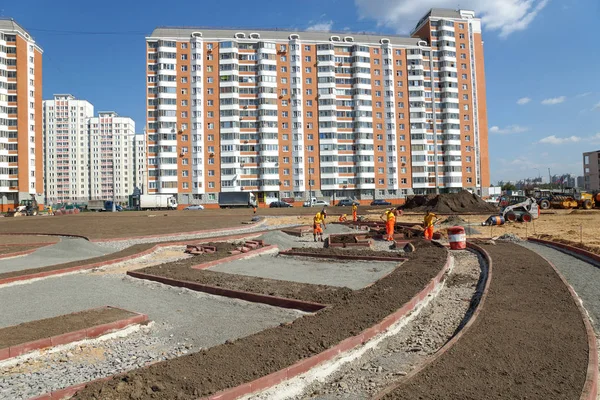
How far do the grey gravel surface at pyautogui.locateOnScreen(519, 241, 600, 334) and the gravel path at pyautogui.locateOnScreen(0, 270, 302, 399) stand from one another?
18.1 feet

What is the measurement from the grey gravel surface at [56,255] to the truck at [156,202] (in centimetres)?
5004

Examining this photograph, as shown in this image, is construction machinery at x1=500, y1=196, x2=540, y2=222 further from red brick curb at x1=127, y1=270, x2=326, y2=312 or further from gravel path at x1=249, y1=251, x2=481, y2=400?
red brick curb at x1=127, y1=270, x2=326, y2=312

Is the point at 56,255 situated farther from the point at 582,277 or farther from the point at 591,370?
the point at 582,277

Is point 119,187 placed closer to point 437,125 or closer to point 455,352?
point 437,125

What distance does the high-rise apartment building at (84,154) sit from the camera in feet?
469

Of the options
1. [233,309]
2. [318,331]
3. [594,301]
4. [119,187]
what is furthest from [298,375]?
[119,187]

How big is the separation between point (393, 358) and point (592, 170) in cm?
11439

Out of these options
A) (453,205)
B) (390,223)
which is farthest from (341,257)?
(453,205)

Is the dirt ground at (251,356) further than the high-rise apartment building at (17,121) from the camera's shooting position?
No

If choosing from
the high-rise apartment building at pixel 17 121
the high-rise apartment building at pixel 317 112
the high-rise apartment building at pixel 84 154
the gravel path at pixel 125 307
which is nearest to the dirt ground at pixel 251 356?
the gravel path at pixel 125 307

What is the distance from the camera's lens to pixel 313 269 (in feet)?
41.7

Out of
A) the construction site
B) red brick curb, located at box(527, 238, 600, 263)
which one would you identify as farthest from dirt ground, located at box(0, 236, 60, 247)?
red brick curb, located at box(527, 238, 600, 263)

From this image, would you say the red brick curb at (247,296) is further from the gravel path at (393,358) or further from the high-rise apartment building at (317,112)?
the high-rise apartment building at (317,112)

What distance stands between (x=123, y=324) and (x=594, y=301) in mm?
8874
